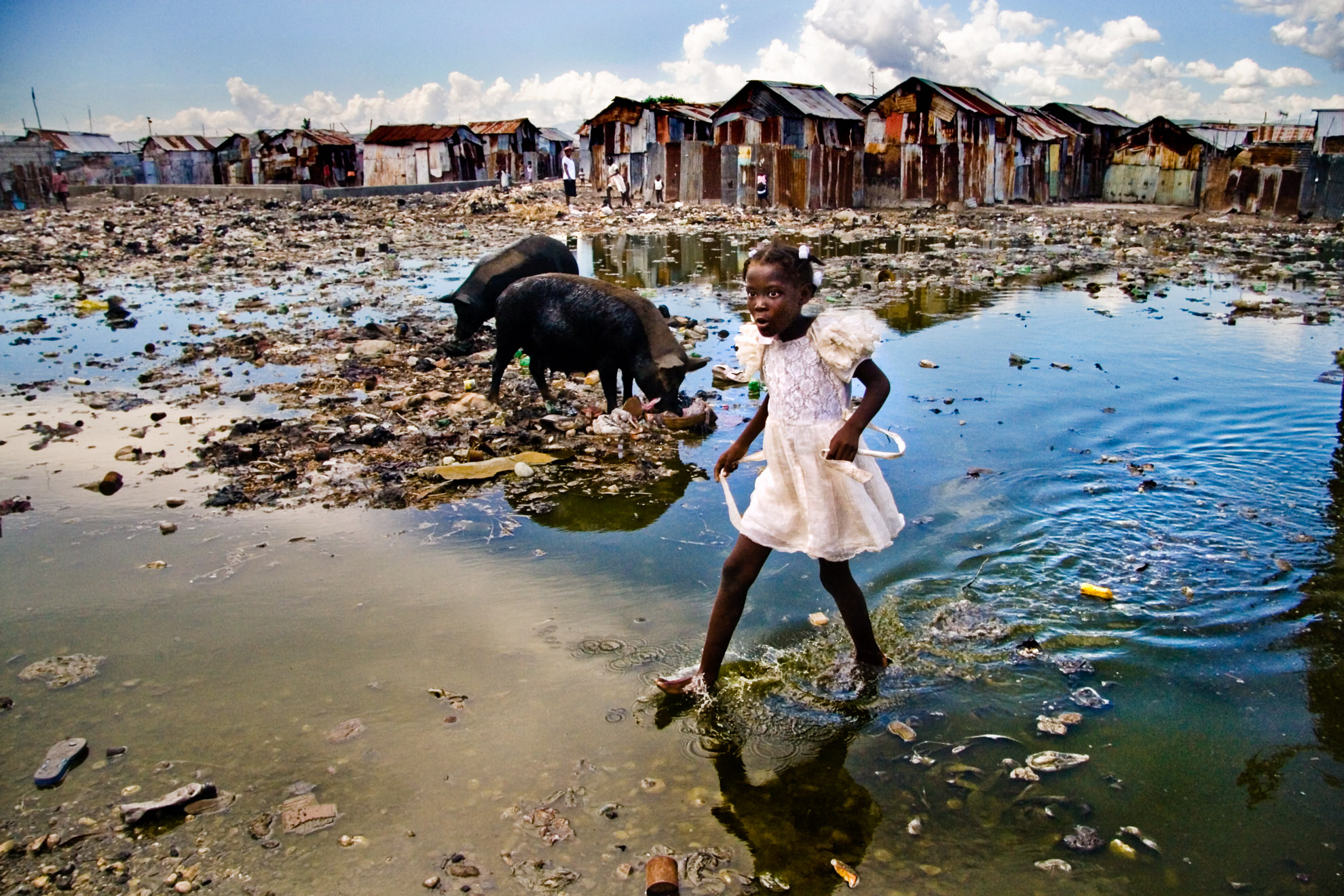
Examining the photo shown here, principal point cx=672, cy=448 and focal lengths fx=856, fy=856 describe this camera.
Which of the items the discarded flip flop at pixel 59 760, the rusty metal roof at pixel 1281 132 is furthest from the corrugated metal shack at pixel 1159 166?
the discarded flip flop at pixel 59 760

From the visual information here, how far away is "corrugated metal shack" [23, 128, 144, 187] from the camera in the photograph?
37594mm

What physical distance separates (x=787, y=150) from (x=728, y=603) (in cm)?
2444

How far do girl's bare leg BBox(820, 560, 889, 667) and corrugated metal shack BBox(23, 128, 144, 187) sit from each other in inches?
1691

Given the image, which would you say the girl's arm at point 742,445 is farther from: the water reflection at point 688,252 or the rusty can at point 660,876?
the water reflection at point 688,252

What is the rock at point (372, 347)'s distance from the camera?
795 cm

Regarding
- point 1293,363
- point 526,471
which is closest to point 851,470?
point 526,471

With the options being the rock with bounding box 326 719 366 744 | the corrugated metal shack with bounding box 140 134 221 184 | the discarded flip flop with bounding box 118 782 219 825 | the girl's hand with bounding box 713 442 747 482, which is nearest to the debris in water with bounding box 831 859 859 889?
the girl's hand with bounding box 713 442 747 482

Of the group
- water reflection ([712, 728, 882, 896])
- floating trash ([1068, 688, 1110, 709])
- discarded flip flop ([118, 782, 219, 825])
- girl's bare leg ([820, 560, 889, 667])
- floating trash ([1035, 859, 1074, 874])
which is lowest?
water reflection ([712, 728, 882, 896])

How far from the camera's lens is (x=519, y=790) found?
2406 mm

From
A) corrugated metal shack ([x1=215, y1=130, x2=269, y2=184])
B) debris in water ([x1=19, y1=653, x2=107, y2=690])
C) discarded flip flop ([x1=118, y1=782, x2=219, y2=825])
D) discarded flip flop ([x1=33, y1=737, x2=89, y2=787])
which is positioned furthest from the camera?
corrugated metal shack ([x1=215, y1=130, x2=269, y2=184])

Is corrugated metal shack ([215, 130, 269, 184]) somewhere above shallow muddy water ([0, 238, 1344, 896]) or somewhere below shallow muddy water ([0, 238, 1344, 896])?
above

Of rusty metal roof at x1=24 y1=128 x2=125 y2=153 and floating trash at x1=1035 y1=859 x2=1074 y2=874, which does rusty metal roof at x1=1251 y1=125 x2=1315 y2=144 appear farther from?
rusty metal roof at x1=24 y1=128 x2=125 y2=153

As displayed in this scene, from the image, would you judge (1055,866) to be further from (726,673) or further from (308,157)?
(308,157)

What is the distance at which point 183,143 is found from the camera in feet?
137
